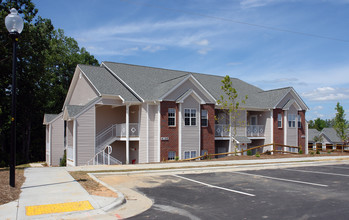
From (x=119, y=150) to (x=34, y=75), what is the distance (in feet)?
42.2

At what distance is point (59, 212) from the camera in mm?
7250

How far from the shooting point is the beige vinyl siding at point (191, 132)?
80.5 feet

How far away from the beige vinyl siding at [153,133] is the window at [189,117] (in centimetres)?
260

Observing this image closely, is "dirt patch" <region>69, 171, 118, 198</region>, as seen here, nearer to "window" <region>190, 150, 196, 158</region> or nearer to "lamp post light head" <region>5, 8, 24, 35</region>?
"lamp post light head" <region>5, 8, 24, 35</region>

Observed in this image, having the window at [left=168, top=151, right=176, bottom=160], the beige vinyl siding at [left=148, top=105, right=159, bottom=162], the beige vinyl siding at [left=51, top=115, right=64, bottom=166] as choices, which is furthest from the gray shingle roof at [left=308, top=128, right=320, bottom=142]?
the beige vinyl siding at [left=51, top=115, right=64, bottom=166]

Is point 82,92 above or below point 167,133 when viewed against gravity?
Result: above

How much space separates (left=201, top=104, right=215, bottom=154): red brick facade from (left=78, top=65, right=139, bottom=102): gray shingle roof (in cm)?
643

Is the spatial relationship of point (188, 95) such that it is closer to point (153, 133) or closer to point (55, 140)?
point (153, 133)

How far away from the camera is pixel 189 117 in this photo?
2495 cm

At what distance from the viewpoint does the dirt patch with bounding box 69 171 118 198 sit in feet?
30.4

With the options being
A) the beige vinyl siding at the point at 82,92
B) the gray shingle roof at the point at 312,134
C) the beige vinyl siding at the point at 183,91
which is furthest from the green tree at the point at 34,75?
the gray shingle roof at the point at 312,134

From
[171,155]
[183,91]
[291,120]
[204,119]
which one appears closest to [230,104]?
[204,119]

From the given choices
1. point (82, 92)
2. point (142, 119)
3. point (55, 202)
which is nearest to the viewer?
point (55, 202)

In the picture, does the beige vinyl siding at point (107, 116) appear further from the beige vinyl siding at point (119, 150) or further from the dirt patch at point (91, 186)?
the dirt patch at point (91, 186)
